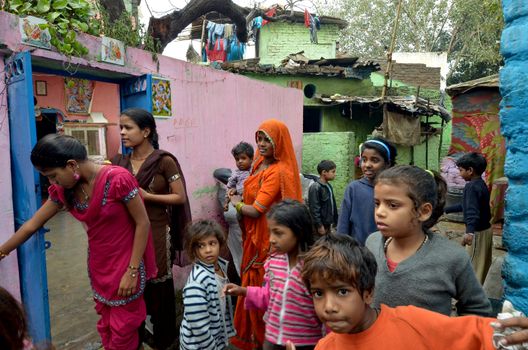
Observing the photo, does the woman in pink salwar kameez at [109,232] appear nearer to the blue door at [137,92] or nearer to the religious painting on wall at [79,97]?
the blue door at [137,92]

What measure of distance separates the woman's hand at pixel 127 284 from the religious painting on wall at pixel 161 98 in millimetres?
1821

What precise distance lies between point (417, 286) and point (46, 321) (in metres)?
2.37

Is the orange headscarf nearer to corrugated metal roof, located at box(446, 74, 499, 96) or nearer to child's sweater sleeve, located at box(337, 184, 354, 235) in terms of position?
child's sweater sleeve, located at box(337, 184, 354, 235)

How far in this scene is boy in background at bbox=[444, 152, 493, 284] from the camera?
3920 mm

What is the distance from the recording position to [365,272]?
127cm

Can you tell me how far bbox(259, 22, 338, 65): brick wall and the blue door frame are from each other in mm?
14460

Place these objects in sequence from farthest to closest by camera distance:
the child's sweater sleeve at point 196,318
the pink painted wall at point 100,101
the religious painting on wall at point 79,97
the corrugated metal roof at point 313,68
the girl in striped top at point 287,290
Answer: the corrugated metal roof at point 313,68 < the religious painting on wall at point 79,97 < the pink painted wall at point 100,101 < the child's sweater sleeve at point 196,318 < the girl in striped top at point 287,290

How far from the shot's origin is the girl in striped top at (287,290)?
197 centimetres

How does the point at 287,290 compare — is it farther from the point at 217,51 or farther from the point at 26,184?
the point at 217,51

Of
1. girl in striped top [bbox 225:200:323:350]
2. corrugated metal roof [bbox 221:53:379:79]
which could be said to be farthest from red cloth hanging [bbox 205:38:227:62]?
girl in striped top [bbox 225:200:323:350]

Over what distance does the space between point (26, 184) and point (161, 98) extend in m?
1.57

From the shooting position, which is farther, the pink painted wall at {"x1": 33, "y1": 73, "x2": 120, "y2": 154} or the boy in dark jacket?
the pink painted wall at {"x1": 33, "y1": 73, "x2": 120, "y2": 154}

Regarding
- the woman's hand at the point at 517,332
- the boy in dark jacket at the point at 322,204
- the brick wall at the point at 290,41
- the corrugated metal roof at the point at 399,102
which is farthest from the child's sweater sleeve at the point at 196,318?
the brick wall at the point at 290,41

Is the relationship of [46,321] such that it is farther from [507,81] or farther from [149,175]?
[507,81]
